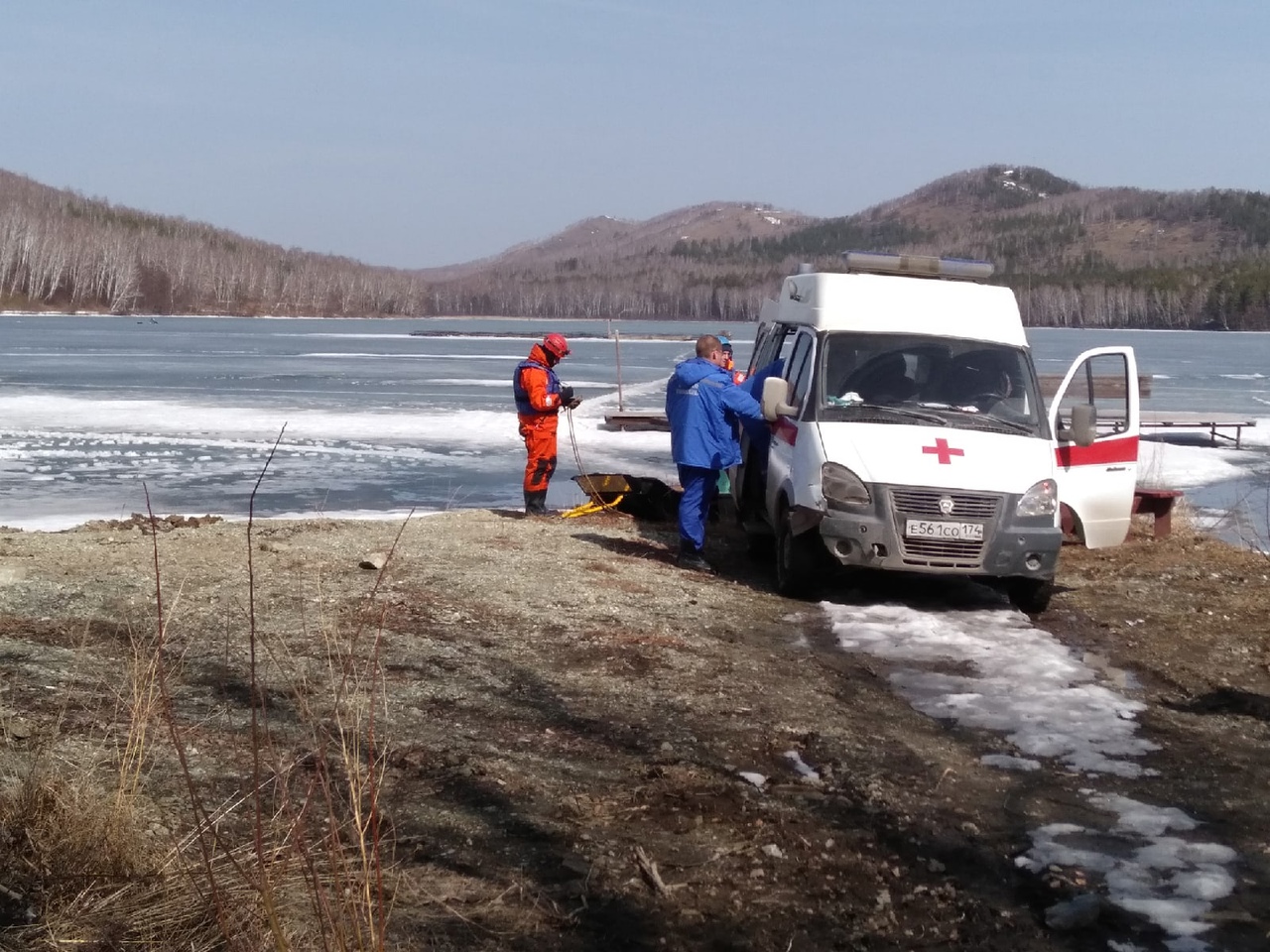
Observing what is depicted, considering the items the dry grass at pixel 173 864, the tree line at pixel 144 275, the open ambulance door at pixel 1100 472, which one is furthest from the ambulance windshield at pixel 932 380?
the tree line at pixel 144 275

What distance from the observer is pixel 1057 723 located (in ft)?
20.4

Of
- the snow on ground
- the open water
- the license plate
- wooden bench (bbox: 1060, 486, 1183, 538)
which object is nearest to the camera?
the snow on ground

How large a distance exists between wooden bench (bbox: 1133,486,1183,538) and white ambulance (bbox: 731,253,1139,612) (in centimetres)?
157

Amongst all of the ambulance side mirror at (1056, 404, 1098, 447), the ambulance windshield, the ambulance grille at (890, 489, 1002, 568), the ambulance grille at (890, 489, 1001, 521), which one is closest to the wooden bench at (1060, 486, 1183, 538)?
the ambulance side mirror at (1056, 404, 1098, 447)

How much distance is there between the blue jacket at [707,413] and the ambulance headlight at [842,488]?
1236mm

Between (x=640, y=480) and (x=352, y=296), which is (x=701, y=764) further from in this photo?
(x=352, y=296)

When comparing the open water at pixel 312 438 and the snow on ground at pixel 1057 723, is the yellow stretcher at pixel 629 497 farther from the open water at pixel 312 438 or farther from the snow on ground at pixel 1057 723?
the snow on ground at pixel 1057 723

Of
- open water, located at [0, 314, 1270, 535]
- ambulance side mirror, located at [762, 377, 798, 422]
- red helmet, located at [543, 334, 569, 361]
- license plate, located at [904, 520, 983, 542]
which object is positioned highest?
red helmet, located at [543, 334, 569, 361]

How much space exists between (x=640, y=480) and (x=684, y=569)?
327 centimetres

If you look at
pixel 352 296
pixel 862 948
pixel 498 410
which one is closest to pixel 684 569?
pixel 862 948

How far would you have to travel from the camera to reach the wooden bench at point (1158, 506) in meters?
12.3

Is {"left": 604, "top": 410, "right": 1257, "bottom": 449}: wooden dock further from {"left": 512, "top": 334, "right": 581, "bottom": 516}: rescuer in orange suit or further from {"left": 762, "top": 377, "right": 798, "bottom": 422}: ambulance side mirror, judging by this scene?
{"left": 762, "top": 377, "right": 798, "bottom": 422}: ambulance side mirror

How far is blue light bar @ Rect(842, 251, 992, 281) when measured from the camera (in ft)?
37.0

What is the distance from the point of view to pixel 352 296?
188 m
